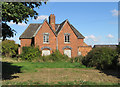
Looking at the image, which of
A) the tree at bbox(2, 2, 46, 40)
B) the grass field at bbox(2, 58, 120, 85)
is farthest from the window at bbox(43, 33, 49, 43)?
the tree at bbox(2, 2, 46, 40)

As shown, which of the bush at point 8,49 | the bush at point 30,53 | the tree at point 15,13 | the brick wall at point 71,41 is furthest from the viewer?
the bush at point 8,49

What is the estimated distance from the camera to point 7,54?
34062 millimetres

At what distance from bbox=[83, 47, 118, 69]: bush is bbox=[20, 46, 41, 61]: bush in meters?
11.8

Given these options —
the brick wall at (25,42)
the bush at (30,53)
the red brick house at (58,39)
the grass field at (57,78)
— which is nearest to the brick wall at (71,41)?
the red brick house at (58,39)

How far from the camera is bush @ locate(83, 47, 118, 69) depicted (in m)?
20.2

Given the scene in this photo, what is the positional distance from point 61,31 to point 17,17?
2438 centimetres

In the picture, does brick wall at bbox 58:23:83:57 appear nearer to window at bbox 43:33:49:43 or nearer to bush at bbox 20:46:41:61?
window at bbox 43:33:49:43

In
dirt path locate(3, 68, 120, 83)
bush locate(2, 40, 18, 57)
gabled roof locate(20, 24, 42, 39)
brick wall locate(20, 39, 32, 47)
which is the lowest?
dirt path locate(3, 68, 120, 83)

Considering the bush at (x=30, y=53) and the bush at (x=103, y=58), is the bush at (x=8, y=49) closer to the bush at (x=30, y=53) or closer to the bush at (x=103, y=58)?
the bush at (x=30, y=53)

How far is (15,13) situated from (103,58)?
14579 millimetres

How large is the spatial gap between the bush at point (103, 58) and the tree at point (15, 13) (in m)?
13.0

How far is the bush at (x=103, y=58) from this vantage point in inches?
794

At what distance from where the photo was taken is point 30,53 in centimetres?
2969

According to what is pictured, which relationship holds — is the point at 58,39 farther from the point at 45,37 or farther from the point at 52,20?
the point at 52,20
